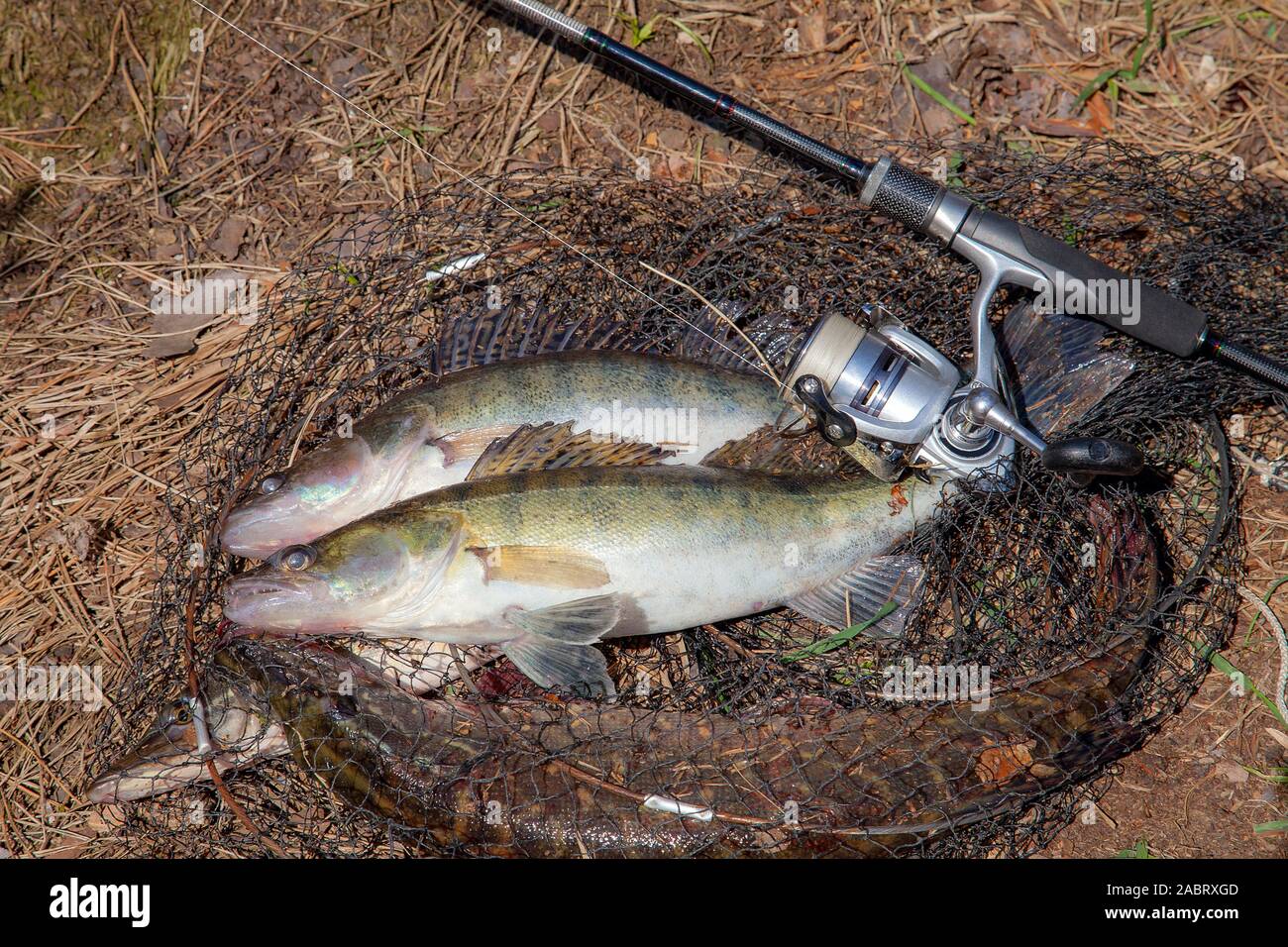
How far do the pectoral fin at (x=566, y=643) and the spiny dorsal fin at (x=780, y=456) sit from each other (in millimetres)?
779

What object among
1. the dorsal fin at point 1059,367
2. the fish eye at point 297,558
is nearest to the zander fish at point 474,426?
the fish eye at point 297,558

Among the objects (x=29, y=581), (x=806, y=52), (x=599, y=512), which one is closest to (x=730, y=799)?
(x=599, y=512)

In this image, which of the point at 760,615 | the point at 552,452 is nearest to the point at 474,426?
the point at 552,452

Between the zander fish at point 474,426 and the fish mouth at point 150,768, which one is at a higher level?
the zander fish at point 474,426

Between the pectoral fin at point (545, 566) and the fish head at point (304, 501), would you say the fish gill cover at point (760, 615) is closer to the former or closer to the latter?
the fish head at point (304, 501)

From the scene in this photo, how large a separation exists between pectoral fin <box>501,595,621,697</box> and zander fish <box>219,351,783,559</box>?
74 centimetres

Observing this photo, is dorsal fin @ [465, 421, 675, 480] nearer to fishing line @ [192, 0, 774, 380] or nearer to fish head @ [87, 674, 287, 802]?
fishing line @ [192, 0, 774, 380]

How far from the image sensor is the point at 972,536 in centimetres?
386

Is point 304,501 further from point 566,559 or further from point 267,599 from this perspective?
point 566,559

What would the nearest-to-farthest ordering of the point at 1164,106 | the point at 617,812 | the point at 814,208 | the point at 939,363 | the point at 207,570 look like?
1. the point at 617,812
2. the point at 939,363
3. the point at 207,570
4. the point at 814,208
5. the point at 1164,106

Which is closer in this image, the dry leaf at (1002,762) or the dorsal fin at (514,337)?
the dry leaf at (1002,762)

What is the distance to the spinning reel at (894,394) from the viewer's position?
12.4ft

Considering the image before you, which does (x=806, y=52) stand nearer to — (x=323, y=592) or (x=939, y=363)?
(x=939, y=363)
